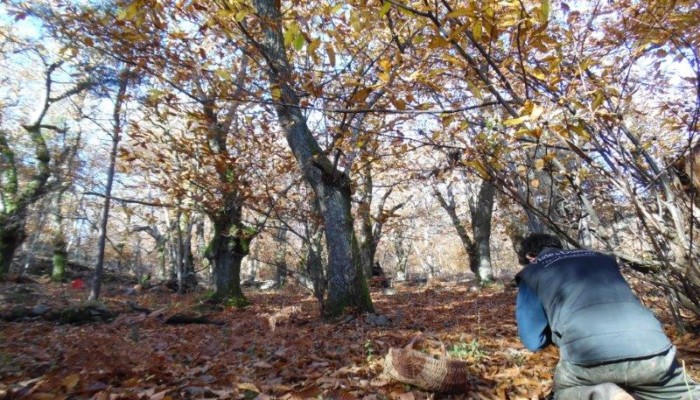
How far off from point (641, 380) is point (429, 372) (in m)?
1.37

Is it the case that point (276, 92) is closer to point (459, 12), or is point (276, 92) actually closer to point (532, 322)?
point (459, 12)

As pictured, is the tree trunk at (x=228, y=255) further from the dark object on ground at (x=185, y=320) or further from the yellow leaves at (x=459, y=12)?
the yellow leaves at (x=459, y=12)

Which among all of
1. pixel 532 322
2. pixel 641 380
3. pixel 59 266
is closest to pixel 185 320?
pixel 532 322

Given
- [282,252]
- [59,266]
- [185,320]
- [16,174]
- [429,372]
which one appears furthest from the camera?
[59,266]

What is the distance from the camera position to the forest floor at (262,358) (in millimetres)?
3131

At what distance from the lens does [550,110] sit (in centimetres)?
233

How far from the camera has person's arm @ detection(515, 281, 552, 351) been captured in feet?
9.29

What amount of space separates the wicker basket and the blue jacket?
68 cm

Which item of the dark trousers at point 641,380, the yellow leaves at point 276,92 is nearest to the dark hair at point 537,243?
the dark trousers at point 641,380

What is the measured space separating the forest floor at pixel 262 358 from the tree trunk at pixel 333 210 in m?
0.42

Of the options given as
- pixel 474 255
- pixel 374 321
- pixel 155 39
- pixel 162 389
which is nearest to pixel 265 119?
pixel 155 39

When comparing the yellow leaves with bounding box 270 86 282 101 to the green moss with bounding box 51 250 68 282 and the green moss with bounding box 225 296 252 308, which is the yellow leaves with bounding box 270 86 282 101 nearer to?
the green moss with bounding box 225 296 252 308

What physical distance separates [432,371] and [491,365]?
42.8 inches

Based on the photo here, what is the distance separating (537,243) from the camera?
3172 millimetres
